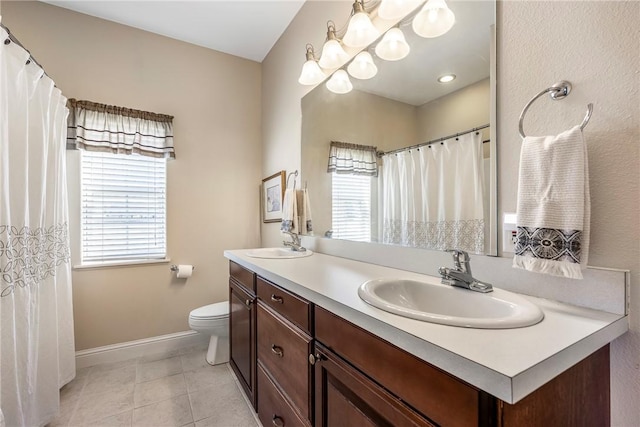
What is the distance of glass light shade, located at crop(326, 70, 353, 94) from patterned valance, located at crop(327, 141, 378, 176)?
13.0 inches

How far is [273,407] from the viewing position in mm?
1321

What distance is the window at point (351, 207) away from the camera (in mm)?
1572

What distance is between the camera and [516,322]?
2.13 feet

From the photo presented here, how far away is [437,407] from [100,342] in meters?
2.71

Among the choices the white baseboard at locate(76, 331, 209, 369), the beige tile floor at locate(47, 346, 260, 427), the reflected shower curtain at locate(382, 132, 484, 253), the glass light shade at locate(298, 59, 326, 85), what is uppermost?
the glass light shade at locate(298, 59, 326, 85)

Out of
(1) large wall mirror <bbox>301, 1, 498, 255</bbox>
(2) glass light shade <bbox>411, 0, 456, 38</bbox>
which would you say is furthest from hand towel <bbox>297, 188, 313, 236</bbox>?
(2) glass light shade <bbox>411, 0, 456, 38</bbox>

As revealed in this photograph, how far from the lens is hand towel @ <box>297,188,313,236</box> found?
2.08m

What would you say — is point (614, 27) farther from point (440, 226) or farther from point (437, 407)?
point (437, 407)

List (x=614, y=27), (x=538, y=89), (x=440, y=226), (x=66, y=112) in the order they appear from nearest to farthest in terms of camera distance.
→ (x=614, y=27), (x=538, y=89), (x=440, y=226), (x=66, y=112)

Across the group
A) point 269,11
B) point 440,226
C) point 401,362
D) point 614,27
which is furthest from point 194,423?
point 269,11

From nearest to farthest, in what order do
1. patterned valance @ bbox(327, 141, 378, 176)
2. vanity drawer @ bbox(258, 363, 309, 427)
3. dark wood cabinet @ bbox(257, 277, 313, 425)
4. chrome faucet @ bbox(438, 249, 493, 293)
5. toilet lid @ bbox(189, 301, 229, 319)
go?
chrome faucet @ bbox(438, 249, 493, 293)
dark wood cabinet @ bbox(257, 277, 313, 425)
vanity drawer @ bbox(258, 363, 309, 427)
patterned valance @ bbox(327, 141, 378, 176)
toilet lid @ bbox(189, 301, 229, 319)

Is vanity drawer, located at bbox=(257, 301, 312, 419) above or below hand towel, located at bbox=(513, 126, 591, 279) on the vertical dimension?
below

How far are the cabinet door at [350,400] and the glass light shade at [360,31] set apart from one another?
1.51 meters

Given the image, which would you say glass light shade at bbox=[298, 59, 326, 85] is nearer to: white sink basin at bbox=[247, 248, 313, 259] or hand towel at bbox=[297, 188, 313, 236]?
hand towel at bbox=[297, 188, 313, 236]
